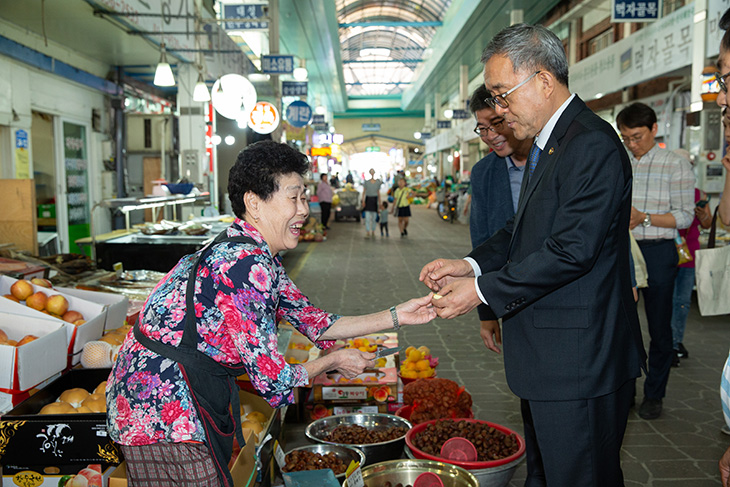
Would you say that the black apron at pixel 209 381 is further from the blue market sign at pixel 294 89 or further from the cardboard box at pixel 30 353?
the blue market sign at pixel 294 89

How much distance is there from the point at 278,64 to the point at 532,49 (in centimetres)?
1199

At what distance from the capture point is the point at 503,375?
577cm

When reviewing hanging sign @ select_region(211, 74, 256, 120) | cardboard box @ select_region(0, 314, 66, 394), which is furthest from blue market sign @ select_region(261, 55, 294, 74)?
cardboard box @ select_region(0, 314, 66, 394)

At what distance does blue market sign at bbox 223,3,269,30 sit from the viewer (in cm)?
1242

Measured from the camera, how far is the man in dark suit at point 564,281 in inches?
82.9

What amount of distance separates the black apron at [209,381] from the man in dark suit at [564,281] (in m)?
0.85

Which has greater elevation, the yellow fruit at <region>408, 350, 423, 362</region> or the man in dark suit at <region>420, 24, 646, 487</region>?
the man in dark suit at <region>420, 24, 646, 487</region>

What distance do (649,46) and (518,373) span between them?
9.53 metres

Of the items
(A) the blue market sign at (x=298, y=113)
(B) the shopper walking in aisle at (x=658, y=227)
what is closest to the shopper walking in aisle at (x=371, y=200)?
(A) the blue market sign at (x=298, y=113)

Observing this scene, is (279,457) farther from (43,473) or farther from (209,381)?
(209,381)

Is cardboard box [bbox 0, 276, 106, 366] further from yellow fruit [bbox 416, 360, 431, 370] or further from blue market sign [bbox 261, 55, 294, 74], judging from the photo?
blue market sign [bbox 261, 55, 294, 74]

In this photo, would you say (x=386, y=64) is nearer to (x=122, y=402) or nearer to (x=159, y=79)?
(x=159, y=79)

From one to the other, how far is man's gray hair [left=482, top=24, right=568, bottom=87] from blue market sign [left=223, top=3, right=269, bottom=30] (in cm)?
1085

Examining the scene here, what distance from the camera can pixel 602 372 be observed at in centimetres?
213
